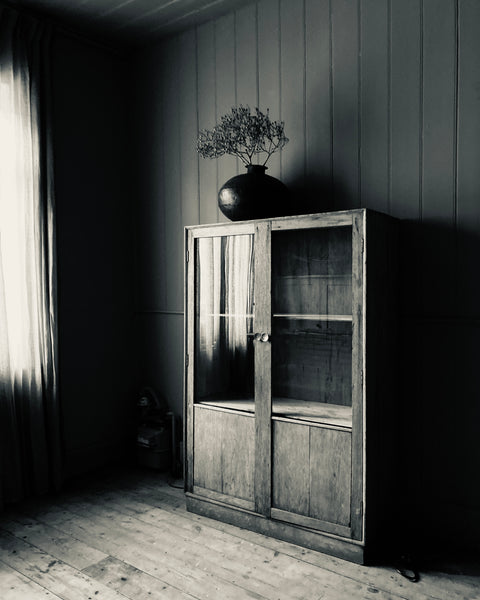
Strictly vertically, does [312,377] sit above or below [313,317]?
below

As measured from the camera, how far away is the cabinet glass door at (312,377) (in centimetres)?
244

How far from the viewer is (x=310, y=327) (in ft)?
8.55

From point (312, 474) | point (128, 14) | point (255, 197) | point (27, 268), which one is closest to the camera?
point (312, 474)

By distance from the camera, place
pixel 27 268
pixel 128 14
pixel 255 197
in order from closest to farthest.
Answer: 1. pixel 255 197
2. pixel 27 268
3. pixel 128 14

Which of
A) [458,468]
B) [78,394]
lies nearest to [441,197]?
[458,468]

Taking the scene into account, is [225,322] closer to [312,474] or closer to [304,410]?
[304,410]

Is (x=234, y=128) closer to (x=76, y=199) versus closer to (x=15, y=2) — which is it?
(x=76, y=199)

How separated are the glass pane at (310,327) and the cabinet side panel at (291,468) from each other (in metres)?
0.09

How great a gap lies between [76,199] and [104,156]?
41 centimetres

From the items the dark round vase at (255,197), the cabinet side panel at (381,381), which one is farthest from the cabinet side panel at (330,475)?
the dark round vase at (255,197)

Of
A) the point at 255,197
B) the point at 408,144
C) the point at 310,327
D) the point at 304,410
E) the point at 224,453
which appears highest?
the point at 408,144

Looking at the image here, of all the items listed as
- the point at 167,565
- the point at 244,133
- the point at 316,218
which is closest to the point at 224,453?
the point at 167,565

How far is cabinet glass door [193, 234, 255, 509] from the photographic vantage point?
2.73m

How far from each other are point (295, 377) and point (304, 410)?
0.17 metres
